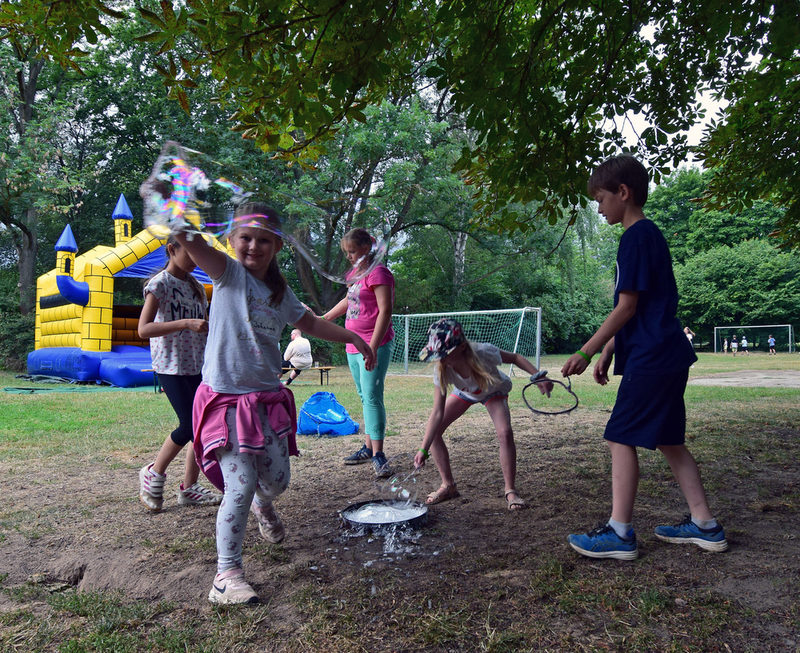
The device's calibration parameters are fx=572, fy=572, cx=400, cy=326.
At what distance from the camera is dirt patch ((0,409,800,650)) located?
2.36 metres

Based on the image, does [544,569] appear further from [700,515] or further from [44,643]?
[44,643]

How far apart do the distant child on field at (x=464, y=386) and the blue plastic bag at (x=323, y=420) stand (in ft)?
10.7

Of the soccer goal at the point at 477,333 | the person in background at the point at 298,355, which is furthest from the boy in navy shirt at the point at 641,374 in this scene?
the soccer goal at the point at 477,333

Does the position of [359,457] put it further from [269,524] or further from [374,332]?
[269,524]

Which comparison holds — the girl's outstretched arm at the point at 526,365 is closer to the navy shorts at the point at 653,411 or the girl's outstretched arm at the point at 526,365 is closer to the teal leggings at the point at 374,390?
the navy shorts at the point at 653,411

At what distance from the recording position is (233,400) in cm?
261

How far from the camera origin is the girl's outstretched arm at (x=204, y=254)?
7.69 feet

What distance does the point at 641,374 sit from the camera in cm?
280

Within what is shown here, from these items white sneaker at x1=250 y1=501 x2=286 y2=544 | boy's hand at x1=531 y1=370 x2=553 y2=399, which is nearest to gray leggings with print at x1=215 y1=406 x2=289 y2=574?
white sneaker at x1=250 y1=501 x2=286 y2=544

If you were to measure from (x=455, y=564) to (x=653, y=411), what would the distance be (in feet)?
4.00

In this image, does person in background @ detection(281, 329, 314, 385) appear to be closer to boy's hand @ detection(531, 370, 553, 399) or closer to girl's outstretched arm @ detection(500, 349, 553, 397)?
girl's outstretched arm @ detection(500, 349, 553, 397)

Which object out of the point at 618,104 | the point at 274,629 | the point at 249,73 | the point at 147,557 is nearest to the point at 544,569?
the point at 274,629

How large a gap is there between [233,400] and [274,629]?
0.97 m

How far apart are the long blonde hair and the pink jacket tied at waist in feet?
3.80
